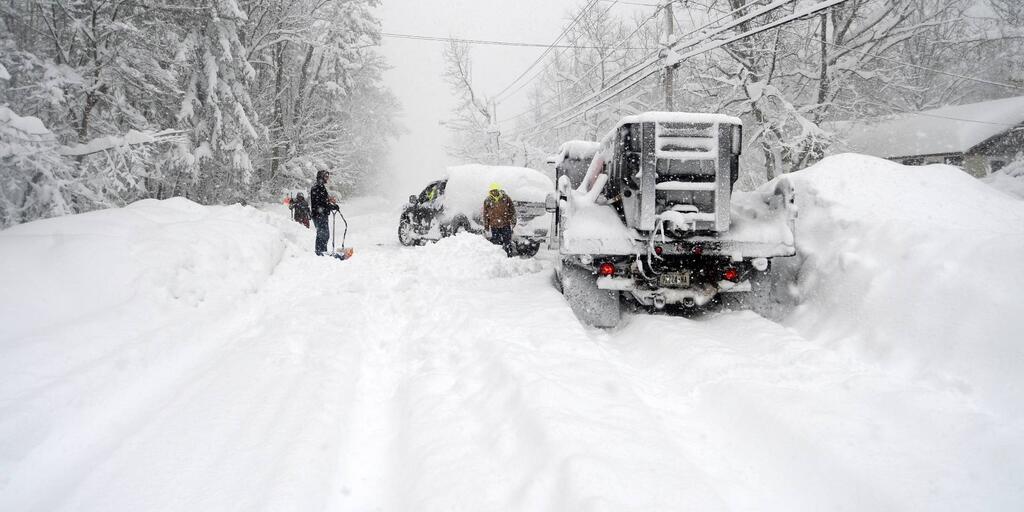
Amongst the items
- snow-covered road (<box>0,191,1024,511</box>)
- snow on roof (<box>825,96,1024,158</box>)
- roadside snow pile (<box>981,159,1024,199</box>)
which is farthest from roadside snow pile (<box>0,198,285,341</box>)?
snow on roof (<box>825,96,1024,158</box>)

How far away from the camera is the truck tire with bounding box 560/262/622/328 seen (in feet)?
17.5

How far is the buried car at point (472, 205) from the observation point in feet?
35.6

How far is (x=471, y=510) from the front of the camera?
6.93ft

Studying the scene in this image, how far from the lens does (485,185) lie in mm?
11844

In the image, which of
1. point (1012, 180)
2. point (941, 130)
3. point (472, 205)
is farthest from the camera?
point (941, 130)

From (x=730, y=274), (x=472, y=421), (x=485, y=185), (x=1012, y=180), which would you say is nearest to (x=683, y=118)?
(x=730, y=274)

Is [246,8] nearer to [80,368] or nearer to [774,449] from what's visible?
[80,368]

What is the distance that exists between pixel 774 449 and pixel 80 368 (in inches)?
183

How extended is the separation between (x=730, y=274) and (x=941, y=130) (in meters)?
36.3

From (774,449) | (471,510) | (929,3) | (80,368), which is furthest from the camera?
(929,3)

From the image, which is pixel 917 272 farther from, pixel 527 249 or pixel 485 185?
pixel 485 185

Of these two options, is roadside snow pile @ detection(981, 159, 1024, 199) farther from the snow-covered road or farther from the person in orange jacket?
the snow-covered road

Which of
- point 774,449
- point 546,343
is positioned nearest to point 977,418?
point 774,449

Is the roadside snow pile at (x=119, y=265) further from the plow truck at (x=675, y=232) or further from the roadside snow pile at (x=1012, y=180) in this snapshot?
the roadside snow pile at (x=1012, y=180)
